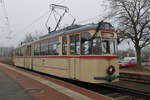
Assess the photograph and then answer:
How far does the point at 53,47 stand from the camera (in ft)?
35.1

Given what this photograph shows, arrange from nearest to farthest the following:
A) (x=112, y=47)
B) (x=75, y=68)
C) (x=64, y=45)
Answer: (x=112, y=47) → (x=75, y=68) → (x=64, y=45)

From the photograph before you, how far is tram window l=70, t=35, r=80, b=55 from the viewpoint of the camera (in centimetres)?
869

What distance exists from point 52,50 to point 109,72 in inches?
172

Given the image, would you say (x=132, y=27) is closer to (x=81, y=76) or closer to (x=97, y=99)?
(x=81, y=76)

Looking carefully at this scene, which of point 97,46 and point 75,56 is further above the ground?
point 97,46

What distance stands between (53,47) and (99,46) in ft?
12.2

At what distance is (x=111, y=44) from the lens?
843 centimetres

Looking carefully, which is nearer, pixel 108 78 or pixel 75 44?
pixel 108 78

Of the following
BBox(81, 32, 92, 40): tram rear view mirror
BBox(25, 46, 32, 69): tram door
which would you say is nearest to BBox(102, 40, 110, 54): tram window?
BBox(81, 32, 92, 40): tram rear view mirror

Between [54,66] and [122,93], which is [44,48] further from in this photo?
[122,93]

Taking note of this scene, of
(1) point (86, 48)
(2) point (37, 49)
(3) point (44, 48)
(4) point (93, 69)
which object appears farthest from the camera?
(2) point (37, 49)

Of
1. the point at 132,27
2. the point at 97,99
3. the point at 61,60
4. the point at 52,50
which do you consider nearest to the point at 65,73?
the point at 61,60

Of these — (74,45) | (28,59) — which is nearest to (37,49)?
(28,59)

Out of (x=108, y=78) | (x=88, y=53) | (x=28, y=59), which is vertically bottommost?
(x=108, y=78)
